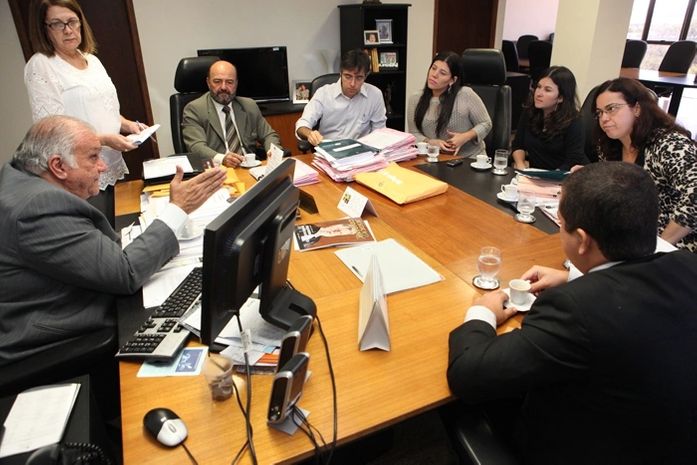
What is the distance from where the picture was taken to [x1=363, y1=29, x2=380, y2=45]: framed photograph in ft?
14.8

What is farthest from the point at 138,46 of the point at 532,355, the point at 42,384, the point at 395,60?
the point at 532,355

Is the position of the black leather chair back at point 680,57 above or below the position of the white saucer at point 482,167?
above

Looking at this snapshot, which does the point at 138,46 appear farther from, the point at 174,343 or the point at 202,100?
the point at 174,343

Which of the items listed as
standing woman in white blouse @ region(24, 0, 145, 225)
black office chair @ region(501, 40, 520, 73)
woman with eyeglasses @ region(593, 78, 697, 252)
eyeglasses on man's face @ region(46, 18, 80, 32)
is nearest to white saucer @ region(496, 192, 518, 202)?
woman with eyeglasses @ region(593, 78, 697, 252)

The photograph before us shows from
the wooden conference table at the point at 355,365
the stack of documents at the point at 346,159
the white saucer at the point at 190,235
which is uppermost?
the stack of documents at the point at 346,159

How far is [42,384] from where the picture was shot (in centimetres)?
127

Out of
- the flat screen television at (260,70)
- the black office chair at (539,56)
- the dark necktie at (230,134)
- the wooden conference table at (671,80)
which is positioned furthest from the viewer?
the black office chair at (539,56)

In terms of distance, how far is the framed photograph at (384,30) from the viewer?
4.57 m

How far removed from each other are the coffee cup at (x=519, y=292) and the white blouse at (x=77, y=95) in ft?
6.56

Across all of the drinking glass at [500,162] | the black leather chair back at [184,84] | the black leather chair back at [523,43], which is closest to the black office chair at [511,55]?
the black leather chair back at [523,43]

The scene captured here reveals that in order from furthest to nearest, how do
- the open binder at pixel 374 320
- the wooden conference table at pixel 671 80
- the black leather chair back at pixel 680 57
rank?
the black leather chair back at pixel 680 57 → the wooden conference table at pixel 671 80 → the open binder at pixel 374 320

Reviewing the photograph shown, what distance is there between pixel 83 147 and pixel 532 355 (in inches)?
54.6

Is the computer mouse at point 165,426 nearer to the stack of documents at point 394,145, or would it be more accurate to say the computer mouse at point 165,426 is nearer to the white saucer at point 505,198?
the white saucer at point 505,198

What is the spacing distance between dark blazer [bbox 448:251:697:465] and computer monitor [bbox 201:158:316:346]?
1.76 feet
